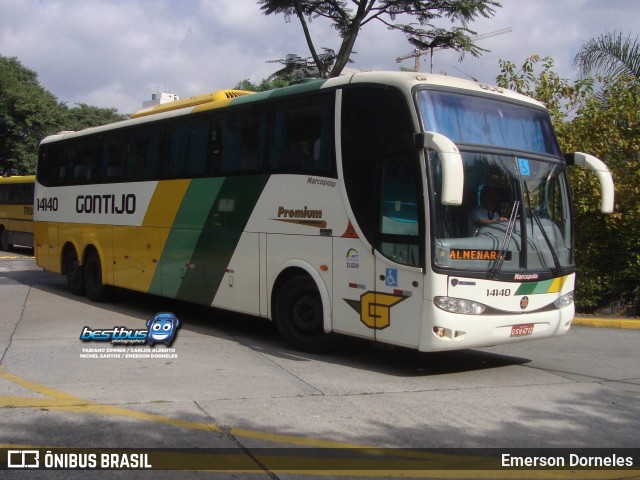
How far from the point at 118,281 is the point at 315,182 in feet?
19.7

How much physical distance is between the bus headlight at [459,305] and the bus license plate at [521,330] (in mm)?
572

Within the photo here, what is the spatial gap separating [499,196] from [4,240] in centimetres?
2689

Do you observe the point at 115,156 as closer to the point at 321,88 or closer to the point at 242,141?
the point at 242,141

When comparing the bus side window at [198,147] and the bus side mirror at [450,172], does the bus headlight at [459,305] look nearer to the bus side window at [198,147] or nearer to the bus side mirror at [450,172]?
the bus side mirror at [450,172]

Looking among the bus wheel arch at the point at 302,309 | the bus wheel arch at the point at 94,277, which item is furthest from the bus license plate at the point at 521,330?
the bus wheel arch at the point at 94,277

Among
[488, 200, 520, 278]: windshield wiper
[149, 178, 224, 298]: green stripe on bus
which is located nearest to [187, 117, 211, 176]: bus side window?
[149, 178, 224, 298]: green stripe on bus

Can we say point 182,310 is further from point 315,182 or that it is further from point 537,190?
point 537,190

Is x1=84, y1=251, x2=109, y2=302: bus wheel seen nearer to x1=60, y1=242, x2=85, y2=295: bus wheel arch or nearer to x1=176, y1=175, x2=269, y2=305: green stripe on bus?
x1=60, y1=242, x2=85, y2=295: bus wheel arch

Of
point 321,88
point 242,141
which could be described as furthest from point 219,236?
point 321,88

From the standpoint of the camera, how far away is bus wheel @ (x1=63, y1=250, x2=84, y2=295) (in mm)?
15127

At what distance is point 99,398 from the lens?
22.7 ft

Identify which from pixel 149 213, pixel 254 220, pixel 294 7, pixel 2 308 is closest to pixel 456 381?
pixel 254 220

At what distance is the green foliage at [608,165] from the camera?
44.8 ft

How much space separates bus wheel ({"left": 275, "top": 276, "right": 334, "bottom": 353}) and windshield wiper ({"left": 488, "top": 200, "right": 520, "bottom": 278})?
2.35 m
